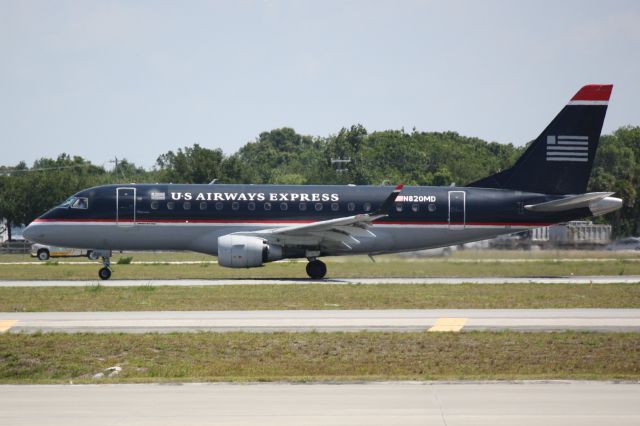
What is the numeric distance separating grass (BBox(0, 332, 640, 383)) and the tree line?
49.5m

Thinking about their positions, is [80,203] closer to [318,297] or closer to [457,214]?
[318,297]

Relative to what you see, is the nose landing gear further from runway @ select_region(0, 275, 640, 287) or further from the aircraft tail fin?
the aircraft tail fin

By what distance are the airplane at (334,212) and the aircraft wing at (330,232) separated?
0.05m

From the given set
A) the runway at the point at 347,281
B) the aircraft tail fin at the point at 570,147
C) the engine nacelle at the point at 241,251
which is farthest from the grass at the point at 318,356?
the aircraft tail fin at the point at 570,147

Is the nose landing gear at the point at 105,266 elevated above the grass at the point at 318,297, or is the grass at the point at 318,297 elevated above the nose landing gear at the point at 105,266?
the nose landing gear at the point at 105,266

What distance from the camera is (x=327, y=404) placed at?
1289 centimetres

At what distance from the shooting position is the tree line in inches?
3280

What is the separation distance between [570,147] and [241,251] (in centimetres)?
1481

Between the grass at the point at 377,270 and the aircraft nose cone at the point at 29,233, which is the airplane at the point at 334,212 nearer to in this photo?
the aircraft nose cone at the point at 29,233

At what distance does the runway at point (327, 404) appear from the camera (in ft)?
38.8

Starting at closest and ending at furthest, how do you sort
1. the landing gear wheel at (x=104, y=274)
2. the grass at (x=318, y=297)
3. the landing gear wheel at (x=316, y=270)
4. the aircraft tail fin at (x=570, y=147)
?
the grass at (x=318, y=297) → the landing gear wheel at (x=104, y=274) → the landing gear wheel at (x=316, y=270) → the aircraft tail fin at (x=570, y=147)

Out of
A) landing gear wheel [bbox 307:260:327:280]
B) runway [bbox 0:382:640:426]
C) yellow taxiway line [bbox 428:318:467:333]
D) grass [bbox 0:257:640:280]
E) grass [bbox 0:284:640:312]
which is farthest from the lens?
grass [bbox 0:257:640:280]

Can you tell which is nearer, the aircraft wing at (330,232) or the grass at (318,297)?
the grass at (318,297)

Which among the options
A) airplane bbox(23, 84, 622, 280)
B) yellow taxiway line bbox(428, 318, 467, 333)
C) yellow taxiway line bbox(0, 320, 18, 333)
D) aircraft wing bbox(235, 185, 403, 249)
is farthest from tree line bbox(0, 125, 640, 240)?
yellow taxiway line bbox(0, 320, 18, 333)
